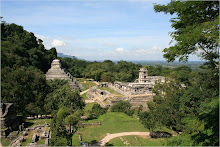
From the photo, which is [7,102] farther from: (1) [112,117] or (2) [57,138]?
(1) [112,117]

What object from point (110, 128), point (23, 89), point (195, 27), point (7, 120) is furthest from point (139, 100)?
point (195, 27)

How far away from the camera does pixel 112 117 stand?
21953 millimetres

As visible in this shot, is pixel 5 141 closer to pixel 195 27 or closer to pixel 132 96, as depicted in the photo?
pixel 195 27

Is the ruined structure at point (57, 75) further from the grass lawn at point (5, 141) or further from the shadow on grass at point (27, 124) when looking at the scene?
the grass lawn at point (5, 141)

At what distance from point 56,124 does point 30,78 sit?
10724mm

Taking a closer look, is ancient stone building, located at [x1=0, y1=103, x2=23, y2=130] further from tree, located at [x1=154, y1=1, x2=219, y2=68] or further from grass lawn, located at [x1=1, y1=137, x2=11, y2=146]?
A: tree, located at [x1=154, y1=1, x2=219, y2=68]

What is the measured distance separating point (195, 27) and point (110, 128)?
14687 mm

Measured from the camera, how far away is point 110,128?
61.3ft

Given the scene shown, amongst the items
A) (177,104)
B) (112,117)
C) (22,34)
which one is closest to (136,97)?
(112,117)

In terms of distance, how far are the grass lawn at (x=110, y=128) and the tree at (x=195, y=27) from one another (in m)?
11.7

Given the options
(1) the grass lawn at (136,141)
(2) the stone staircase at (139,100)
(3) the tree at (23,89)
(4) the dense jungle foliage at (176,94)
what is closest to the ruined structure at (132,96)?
(2) the stone staircase at (139,100)

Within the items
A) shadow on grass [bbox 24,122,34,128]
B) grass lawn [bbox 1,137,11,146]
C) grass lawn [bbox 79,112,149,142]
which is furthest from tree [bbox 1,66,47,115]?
grass lawn [bbox 79,112,149,142]

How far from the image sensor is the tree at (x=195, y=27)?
6.48 meters

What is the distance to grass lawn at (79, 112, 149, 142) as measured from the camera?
1623 centimetres
